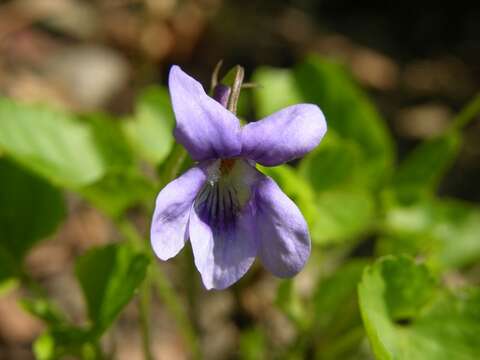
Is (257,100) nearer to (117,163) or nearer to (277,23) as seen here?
(117,163)

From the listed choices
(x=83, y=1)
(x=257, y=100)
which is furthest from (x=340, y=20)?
(x=257, y=100)

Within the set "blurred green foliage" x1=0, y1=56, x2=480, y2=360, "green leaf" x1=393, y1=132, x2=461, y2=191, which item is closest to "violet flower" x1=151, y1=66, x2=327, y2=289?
"blurred green foliage" x1=0, y1=56, x2=480, y2=360

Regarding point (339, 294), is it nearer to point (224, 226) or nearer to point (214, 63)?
point (224, 226)

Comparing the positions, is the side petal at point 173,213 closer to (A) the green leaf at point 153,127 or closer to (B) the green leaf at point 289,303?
(B) the green leaf at point 289,303

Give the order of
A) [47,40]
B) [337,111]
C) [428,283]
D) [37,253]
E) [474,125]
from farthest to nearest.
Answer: [47,40] → [474,125] → [37,253] → [337,111] → [428,283]

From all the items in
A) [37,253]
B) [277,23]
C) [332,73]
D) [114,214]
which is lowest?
[37,253]

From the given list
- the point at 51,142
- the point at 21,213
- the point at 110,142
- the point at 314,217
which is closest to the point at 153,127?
the point at 110,142
